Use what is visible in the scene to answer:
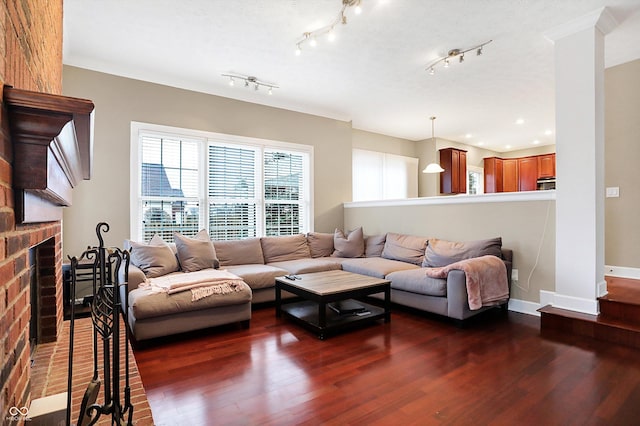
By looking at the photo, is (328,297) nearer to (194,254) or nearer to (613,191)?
(194,254)

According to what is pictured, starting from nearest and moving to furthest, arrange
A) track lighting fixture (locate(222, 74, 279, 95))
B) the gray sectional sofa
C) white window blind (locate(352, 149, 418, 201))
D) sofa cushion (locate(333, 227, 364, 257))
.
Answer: the gray sectional sofa → track lighting fixture (locate(222, 74, 279, 95)) → sofa cushion (locate(333, 227, 364, 257)) → white window blind (locate(352, 149, 418, 201))

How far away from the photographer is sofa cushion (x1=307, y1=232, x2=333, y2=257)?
5.12m

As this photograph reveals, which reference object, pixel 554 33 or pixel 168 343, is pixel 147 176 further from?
pixel 554 33

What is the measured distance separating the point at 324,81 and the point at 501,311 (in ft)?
11.6

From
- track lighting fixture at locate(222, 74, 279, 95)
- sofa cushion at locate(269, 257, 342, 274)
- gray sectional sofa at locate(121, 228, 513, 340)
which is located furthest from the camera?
track lighting fixture at locate(222, 74, 279, 95)

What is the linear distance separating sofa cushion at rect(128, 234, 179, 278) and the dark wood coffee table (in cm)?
118

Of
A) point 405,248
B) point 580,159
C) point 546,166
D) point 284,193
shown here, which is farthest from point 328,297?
point 546,166

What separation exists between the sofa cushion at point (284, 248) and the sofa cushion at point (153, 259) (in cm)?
135

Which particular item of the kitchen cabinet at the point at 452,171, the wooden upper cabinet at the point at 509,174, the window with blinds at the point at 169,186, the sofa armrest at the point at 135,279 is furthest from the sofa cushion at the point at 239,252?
the wooden upper cabinet at the point at 509,174

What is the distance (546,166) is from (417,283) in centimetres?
674

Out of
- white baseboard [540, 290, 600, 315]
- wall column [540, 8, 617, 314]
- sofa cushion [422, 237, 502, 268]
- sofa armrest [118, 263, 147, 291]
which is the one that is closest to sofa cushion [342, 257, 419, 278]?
sofa cushion [422, 237, 502, 268]

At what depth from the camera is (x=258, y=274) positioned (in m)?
3.80

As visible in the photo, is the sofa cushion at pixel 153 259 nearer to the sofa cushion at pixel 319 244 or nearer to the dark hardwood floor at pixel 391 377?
the dark hardwood floor at pixel 391 377

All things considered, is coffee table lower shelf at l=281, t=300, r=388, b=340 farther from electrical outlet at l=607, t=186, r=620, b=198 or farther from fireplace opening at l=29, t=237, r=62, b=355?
electrical outlet at l=607, t=186, r=620, b=198
